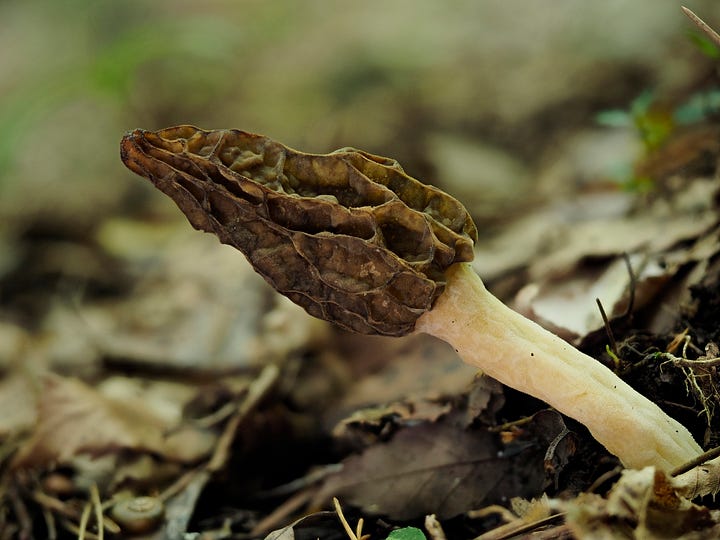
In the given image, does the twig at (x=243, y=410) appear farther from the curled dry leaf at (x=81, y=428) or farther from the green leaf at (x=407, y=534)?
the green leaf at (x=407, y=534)

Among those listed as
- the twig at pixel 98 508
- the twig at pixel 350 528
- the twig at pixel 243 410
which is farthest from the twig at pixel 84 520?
the twig at pixel 350 528

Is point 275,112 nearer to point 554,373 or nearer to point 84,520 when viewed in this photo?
point 84,520

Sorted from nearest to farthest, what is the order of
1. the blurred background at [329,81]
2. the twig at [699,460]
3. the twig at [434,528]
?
the twig at [699,460] → the twig at [434,528] → the blurred background at [329,81]

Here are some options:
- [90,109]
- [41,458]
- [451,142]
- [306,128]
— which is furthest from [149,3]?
[41,458]

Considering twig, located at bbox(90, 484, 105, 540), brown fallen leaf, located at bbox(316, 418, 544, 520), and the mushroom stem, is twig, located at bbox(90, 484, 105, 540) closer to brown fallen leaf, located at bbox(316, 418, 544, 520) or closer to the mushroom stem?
brown fallen leaf, located at bbox(316, 418, 544, 520)

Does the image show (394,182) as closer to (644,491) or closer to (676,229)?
(644,491)

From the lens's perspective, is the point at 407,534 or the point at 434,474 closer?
the point at 407,534

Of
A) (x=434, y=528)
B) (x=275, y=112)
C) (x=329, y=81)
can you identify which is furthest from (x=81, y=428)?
(x=329, y=81)
